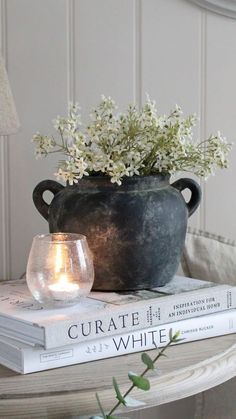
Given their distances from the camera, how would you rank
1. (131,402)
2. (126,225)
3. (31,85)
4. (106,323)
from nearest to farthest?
(131,402), (106,323), (126,225), (31,85)

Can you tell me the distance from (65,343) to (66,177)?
0.26 meters

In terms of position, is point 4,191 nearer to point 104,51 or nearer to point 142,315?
point 104,51

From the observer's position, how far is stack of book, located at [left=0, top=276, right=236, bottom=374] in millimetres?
944

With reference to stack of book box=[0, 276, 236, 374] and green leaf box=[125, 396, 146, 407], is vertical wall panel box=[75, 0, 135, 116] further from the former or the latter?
green leaf box=[125, 396, 146, 407]

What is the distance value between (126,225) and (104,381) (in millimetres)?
265

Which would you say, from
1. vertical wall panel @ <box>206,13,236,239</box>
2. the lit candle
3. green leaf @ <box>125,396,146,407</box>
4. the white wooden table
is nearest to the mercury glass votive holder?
the lit candle

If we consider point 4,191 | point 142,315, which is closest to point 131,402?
point 142,315

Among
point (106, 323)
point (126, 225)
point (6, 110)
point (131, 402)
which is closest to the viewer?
point (131, 402)

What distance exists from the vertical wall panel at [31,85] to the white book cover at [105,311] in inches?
17.3

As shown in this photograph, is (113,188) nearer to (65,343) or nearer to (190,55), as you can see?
(65,343)

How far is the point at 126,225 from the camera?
1103 mm

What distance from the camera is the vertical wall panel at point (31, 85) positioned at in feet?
5.10

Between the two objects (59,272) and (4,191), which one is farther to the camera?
(4,191)

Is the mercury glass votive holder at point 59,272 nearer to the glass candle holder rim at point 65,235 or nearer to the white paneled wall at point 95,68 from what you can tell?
the glass candle holder rim at point 65,235
